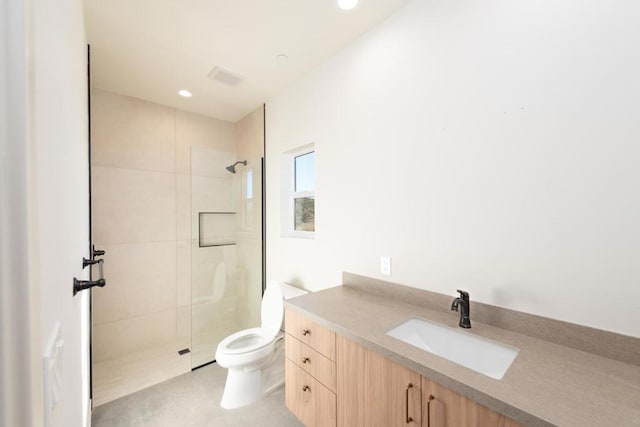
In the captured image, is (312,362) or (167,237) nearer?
(312,362)

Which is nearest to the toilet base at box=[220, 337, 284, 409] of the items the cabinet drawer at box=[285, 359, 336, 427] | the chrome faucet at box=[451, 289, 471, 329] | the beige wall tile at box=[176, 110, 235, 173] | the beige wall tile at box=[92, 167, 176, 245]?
the cabinet drawer at box=[285, 359, 336, 427]

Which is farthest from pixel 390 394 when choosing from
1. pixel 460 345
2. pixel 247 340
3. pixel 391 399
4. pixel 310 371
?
pixel 247 340

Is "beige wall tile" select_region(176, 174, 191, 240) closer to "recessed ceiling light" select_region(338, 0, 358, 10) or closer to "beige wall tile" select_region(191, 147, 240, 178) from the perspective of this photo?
"beige wall tile" select_region(191, 147, 240, 178)

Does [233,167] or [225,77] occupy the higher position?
[225,77]

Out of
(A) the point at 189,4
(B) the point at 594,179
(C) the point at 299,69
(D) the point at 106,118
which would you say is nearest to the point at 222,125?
(D) the point at 106,118

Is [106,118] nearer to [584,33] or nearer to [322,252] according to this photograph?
[322,252]

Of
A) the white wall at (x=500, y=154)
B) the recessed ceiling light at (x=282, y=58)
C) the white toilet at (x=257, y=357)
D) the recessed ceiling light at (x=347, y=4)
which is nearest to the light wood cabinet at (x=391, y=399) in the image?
the white wall at (x=500, y=154)

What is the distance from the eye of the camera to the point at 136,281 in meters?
2.72

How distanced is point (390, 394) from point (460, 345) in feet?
1.40

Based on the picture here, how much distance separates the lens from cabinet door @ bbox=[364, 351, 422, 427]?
99 cm

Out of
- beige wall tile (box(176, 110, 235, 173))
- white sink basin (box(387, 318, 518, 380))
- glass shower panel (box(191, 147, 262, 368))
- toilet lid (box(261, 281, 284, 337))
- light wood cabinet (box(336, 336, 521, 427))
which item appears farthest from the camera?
beige wall tile (box(176, 110, 235, 173))

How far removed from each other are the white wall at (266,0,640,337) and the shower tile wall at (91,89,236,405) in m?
2.05

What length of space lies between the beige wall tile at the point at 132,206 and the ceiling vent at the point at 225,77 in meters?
1.27

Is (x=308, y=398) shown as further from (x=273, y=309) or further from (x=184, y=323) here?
(x=184, y=323)
